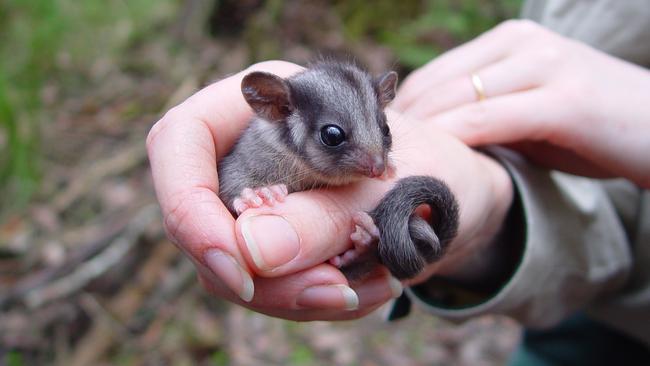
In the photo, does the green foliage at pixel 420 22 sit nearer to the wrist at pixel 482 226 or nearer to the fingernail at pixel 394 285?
the wrist at pixel 482 226

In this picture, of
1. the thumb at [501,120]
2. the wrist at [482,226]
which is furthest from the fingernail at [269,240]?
the thumb at [501,120]

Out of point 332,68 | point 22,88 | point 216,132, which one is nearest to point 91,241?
point 22,88

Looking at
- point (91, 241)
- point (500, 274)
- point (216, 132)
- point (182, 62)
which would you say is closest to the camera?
point (216, 132)

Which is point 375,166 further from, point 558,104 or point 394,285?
point 558,104

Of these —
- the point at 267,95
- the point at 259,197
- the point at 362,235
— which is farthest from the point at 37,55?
the point at 362,235

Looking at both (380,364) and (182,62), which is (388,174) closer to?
(380,364)
